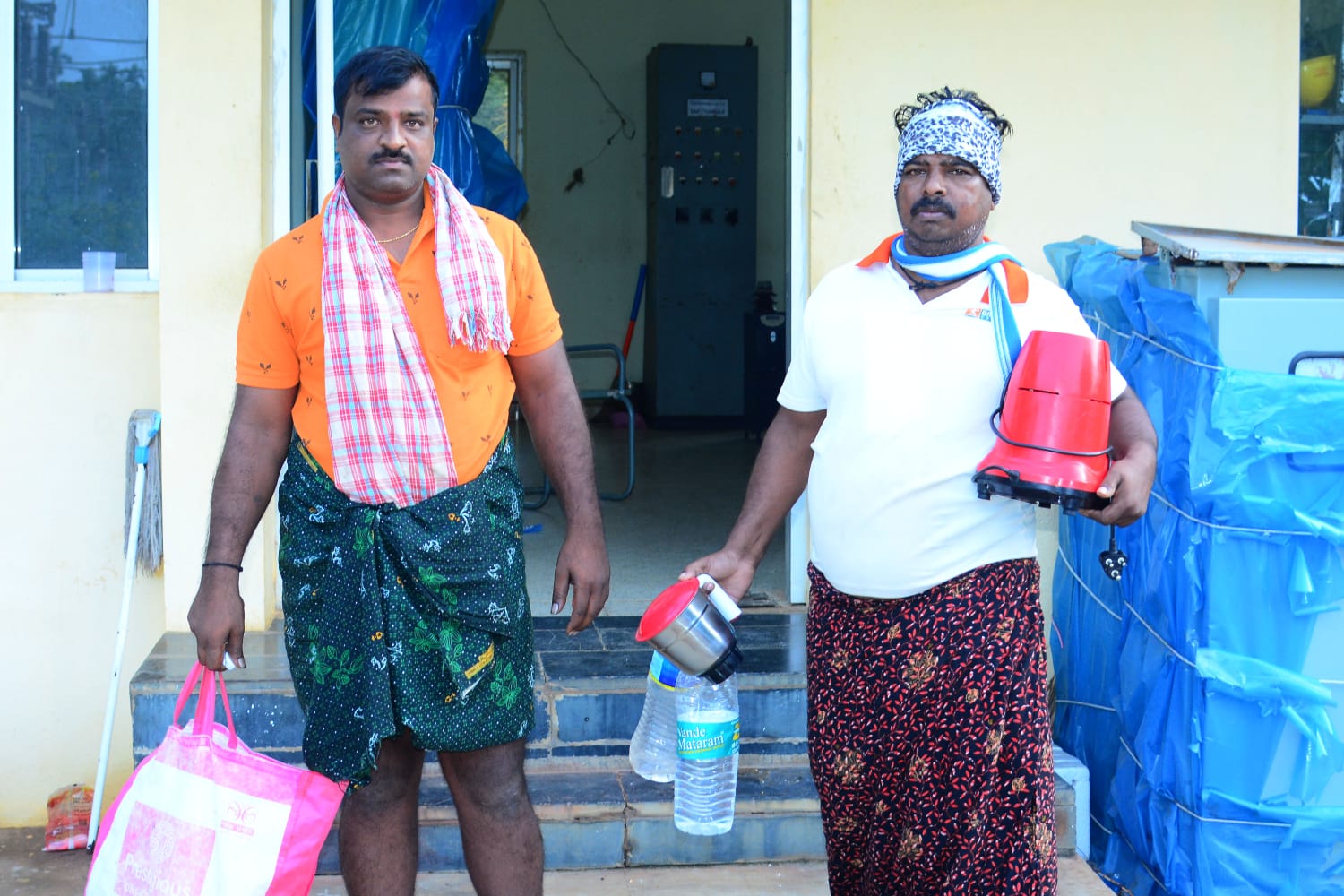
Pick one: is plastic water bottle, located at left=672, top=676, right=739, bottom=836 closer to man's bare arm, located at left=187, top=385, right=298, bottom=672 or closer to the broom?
man's bare arm, located at left=187, top=385, right=298, bottom=672

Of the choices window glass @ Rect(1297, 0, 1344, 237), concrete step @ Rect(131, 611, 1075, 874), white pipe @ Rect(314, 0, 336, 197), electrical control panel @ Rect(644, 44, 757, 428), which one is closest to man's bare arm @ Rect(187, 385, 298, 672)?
concrete step @ Rect(131, 611, 1075, 874)

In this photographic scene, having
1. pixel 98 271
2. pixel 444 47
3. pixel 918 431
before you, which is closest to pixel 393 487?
pixel 918 431

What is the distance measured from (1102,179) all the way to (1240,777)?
6.44ft

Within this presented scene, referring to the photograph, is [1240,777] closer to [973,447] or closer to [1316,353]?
[1316,353]

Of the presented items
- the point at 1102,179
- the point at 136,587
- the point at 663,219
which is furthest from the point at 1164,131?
the point at 663,219

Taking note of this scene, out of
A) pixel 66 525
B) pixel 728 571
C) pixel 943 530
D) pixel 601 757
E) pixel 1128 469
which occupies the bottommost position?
pixel 601 757

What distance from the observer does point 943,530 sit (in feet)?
7.86

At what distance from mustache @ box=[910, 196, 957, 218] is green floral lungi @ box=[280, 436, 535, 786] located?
0.93m

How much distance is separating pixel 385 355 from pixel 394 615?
0.48 metres

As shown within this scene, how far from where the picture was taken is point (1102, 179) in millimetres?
4418

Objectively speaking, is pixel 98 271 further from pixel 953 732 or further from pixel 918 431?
pixel 953 732

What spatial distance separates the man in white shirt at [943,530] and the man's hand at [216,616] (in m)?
1.13

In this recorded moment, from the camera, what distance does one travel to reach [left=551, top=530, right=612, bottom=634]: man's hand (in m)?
2.68

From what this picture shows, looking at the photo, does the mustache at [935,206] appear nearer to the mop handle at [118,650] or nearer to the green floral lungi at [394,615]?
Result: the green floral lungi at [394,615]
